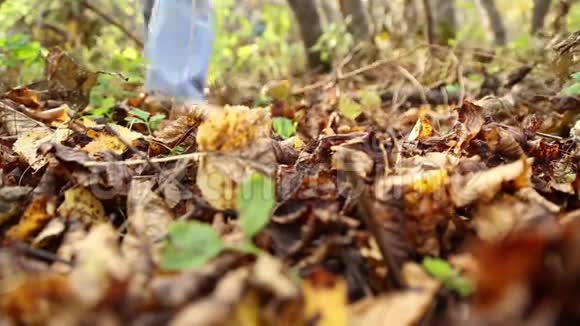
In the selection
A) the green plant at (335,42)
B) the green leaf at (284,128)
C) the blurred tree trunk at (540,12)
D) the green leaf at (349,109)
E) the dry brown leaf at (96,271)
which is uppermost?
the blurred tree trunk at (540,12)

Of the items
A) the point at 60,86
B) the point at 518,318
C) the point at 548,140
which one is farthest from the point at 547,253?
the point at 60,86

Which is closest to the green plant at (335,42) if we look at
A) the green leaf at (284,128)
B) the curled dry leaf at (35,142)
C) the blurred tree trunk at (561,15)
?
the blurred tree trunk at (561,15)

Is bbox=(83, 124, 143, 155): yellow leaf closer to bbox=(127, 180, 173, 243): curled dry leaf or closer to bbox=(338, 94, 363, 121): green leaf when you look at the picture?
bbox=(127, 180, 173, 243): curled dry leaf

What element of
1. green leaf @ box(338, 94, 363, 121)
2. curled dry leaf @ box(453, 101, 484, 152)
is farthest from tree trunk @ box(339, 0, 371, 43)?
curled dry leaf @ box(453, 101, 484, 152)

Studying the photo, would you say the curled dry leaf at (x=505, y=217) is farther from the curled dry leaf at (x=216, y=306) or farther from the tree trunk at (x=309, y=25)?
the tree trunk at (x=309, y=25)

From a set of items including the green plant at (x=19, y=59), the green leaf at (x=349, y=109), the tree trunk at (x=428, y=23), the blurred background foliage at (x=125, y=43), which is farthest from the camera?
the tree trunk at (x=428, y=23)

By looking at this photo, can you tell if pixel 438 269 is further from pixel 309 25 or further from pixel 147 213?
pixel 309 25
